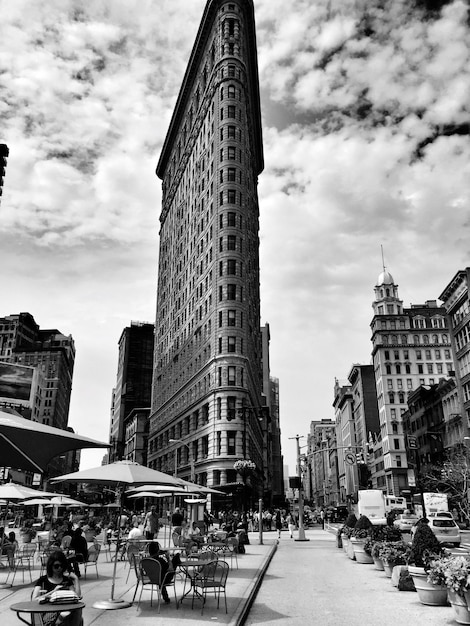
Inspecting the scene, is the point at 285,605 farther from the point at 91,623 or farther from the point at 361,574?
the point at 361,574

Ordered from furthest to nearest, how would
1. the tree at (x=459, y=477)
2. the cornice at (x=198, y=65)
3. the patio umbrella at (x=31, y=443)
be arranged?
the cornice at (x=198, y=65) < the tree at (x=459, y=477) < the patio umbrella at (x=31, y=443)

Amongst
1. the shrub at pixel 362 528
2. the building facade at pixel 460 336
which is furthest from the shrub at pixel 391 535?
the building facade at pixel 460 336

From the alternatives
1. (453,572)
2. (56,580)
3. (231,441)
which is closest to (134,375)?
(231,441)

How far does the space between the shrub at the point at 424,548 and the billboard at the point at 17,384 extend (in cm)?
9408

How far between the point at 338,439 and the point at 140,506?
101 metres

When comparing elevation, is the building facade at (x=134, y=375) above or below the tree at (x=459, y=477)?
above

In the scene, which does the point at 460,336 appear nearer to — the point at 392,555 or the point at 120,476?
the point at 392,555

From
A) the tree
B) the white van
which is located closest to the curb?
the white van

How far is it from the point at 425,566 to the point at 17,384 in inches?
3813

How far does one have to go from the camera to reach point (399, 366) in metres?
120

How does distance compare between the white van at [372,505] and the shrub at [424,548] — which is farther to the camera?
the white van at [372,505]

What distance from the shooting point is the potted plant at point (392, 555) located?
55.6 ft

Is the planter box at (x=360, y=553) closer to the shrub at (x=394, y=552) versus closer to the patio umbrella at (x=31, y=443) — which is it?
the shrub at (x=394, y=552)

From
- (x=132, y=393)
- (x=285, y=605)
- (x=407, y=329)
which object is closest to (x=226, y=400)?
(x=285, y=605)
